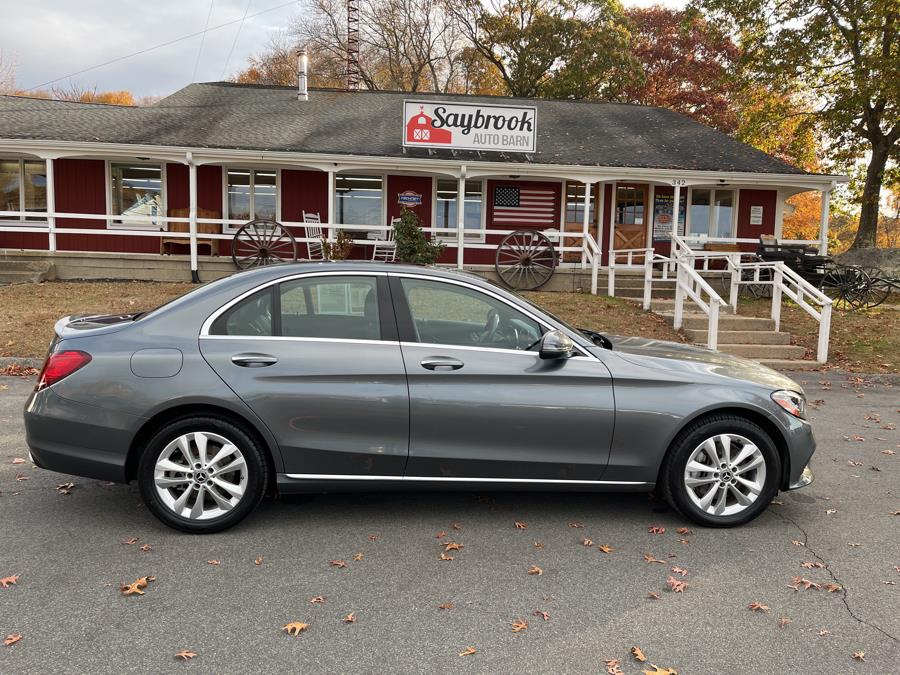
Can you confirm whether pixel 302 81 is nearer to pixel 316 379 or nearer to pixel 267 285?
pixel 267 285

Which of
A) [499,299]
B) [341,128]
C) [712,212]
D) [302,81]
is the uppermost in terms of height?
[302,81]

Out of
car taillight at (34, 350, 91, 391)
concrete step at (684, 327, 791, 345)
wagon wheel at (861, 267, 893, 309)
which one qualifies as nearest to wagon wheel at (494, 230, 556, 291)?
concrete step at (684, 327, 791, 345)

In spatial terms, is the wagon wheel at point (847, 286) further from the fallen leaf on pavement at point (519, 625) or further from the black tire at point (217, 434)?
the black tire at point (217, 434)

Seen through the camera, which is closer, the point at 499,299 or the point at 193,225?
the point at 499,299

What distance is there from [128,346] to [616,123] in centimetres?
1983

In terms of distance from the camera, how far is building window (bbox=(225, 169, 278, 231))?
18.8 metres

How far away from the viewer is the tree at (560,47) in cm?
3222

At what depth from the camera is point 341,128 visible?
19172 millimetres

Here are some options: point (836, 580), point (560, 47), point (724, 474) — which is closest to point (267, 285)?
point (724, 474)

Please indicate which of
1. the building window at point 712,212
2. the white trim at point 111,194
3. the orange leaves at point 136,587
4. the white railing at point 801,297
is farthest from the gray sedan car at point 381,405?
the building window at point 712,212

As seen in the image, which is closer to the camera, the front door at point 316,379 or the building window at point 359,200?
the front door at point 316,379

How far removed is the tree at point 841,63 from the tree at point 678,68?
12.3 m

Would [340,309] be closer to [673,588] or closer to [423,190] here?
[673,588]

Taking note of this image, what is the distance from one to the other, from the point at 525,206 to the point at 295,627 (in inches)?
685
